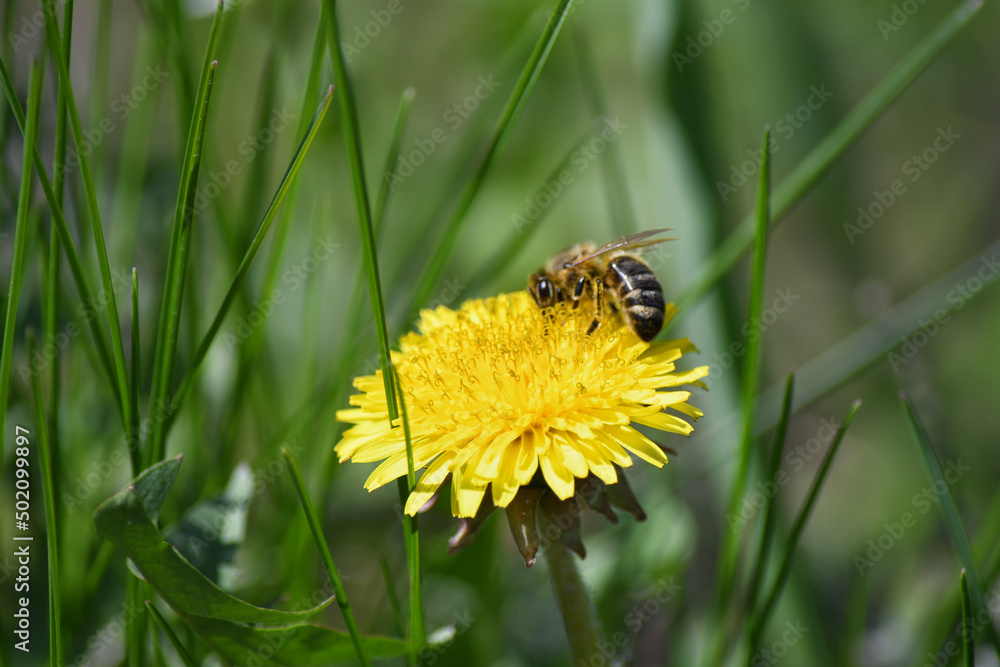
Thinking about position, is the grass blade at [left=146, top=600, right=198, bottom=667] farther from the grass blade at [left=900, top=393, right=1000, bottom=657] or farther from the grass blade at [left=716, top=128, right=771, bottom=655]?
the grass blade at [left=900, top=393, right=1000, bottom=657]

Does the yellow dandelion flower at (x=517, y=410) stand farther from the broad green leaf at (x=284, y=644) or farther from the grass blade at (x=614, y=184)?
the grass blade at (x=614, y=184)

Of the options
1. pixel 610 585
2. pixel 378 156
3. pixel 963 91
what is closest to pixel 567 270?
pixel 610 585

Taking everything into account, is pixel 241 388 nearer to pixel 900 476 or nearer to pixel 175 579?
pixel 175 579

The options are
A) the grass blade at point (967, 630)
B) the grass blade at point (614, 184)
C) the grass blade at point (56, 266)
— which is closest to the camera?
the grass blade at point (967, 630)

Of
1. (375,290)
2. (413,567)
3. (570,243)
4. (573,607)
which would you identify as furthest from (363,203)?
(570,243)

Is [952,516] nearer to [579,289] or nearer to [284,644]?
[579,289]

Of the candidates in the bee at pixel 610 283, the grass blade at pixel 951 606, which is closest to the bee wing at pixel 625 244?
the bee at pixel 610 283
